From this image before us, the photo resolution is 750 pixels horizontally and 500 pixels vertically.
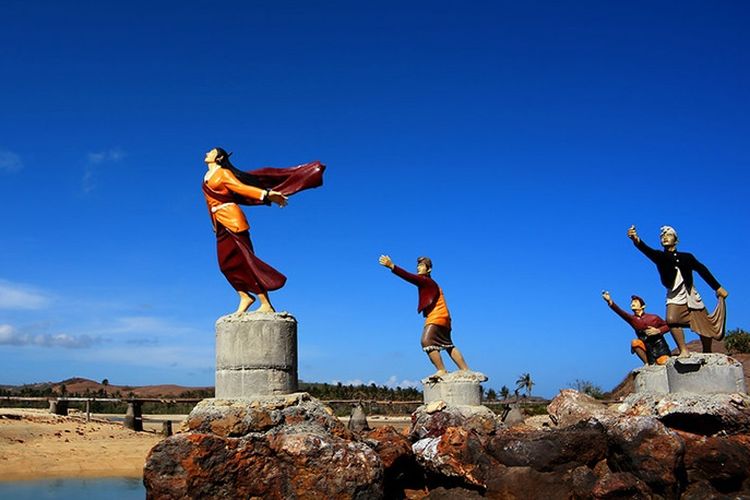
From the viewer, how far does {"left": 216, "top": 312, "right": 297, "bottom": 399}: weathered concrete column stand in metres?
7.98

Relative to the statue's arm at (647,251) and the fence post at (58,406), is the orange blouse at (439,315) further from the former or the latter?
the fence post at (58,406)

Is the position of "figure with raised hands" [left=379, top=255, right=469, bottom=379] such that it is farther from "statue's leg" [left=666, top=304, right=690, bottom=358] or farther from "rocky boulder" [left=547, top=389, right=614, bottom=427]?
"statue's leg" [left=666, top=304, right=690, bottom=358]

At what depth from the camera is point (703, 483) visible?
7.31 m

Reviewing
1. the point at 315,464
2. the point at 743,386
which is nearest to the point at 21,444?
the point at 315,464

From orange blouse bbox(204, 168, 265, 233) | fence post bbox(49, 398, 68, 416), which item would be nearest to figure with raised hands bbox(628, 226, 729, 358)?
orange blouse bbox(204, 168, 265, 233)

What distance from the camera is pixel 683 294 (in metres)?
9.55

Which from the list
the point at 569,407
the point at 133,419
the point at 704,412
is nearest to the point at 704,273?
the point at 704,412

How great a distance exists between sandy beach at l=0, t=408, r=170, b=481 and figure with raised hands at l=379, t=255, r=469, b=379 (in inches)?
263

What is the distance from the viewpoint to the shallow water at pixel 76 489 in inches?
420

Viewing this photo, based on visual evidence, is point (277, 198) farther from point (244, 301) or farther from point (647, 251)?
point (647, 251)

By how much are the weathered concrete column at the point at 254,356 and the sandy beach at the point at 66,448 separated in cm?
708

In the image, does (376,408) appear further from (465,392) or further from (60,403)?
(465,392)

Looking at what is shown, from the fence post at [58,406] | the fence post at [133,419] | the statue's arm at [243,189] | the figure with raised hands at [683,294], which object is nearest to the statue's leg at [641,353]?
the figure with raised hands at [683,294]

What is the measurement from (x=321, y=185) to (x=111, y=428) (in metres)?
12.3
